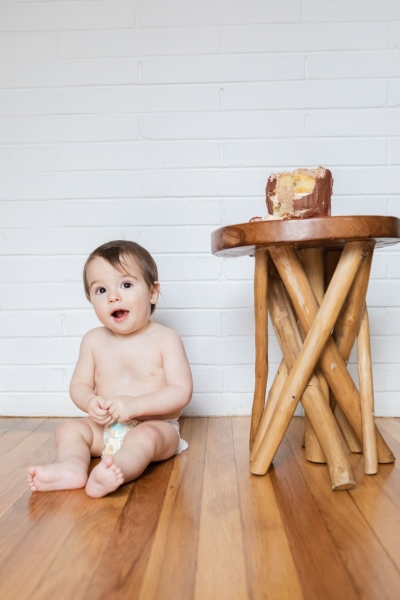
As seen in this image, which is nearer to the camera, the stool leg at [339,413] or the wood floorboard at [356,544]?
Result: the wood floorboard at [356,544]

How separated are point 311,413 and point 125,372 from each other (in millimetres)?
548

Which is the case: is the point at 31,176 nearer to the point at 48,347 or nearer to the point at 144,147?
the point at 144,147

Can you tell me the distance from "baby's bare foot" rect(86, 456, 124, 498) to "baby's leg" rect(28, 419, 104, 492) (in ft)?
0.28

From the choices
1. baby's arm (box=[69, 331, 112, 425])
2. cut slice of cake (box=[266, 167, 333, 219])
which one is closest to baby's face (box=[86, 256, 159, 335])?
baby's arm (box=[69, 331, 112, 425])

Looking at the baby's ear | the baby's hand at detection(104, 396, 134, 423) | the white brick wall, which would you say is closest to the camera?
the baby's hand at detection(104, 396, 134, 423)

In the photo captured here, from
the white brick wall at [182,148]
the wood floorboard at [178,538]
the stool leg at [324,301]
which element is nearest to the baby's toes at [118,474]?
the wood floorboard at [178,538]

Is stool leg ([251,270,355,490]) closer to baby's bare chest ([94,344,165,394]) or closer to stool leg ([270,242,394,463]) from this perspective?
stool leg ([270,242,394,463])

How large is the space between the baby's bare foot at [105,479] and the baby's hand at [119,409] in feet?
0.70

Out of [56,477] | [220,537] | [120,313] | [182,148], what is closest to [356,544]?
[220,537]

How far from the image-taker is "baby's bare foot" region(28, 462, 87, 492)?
137 cm

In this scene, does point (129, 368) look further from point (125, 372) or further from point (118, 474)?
point (118, 474)

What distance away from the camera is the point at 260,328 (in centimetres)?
160

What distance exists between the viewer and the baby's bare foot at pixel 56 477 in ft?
4.48

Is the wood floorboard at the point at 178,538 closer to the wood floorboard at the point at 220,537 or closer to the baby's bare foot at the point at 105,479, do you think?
the wood floorboard at the point at 220,537
